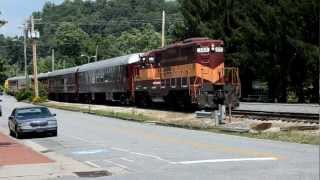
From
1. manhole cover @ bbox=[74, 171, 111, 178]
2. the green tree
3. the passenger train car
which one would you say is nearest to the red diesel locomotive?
the passenger train car

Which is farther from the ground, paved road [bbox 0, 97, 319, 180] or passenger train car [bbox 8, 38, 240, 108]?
passenger train car [bbox 8, 38, 240, 108]

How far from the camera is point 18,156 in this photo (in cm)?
2217

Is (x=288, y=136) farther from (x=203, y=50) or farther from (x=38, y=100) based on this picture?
(x=38, y=100)

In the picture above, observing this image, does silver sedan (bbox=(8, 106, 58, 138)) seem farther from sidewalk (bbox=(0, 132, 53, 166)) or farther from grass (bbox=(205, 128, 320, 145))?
grass (bbox=(205, 128, 320, 145))

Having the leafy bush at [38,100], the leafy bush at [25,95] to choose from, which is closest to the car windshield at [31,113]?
the leafy bush at [38,100]

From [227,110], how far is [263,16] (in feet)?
62.1

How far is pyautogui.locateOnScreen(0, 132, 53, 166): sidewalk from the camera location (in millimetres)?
20031

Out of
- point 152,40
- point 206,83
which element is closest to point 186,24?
point 206,83

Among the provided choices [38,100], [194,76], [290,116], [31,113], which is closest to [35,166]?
[31,113]

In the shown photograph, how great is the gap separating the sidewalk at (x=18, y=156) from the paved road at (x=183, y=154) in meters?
1.17

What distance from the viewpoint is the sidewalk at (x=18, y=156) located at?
20.0 metres

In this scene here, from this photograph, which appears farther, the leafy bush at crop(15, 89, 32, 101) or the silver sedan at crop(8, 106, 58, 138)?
the leafy bush at crop(15, 89, 32, 101)

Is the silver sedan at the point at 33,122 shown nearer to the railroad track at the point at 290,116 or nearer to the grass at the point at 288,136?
the grass at the point at 288,136

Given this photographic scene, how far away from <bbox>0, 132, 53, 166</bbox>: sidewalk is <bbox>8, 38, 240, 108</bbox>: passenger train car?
1490cm
